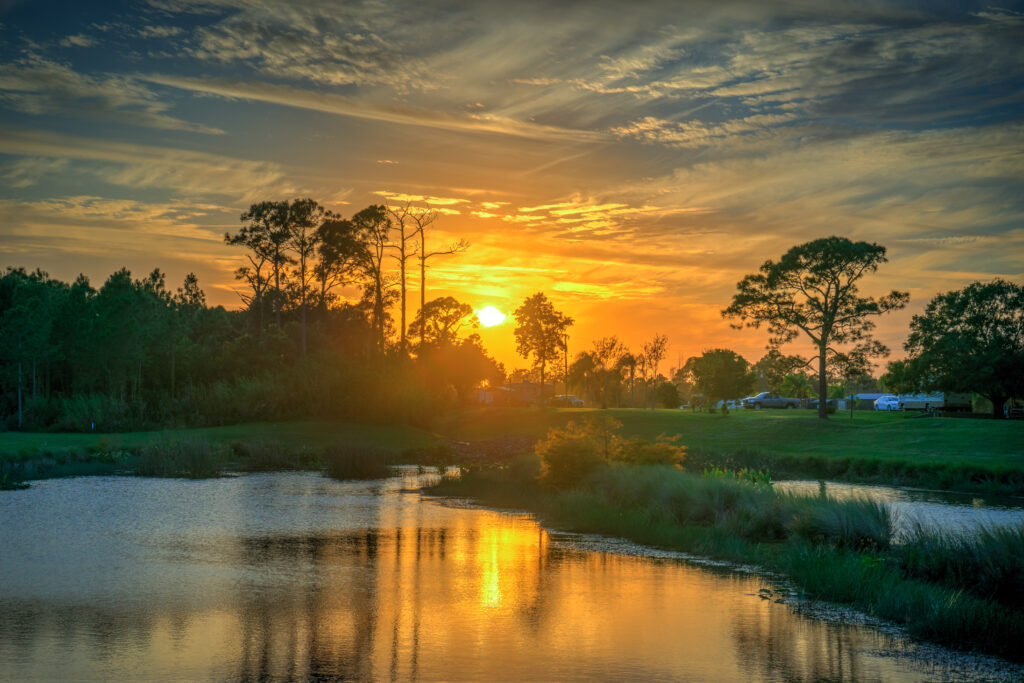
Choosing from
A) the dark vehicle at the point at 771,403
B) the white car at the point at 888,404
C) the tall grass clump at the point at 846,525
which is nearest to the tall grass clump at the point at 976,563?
the tall grass clump at the point at 846,525

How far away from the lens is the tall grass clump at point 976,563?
13.1 m

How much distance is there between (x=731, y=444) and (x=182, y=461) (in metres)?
31.9

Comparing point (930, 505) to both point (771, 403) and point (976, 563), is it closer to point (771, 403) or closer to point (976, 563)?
point (976, 563)

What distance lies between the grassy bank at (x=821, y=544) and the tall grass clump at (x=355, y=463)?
10.9 m

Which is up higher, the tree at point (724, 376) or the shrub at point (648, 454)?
the tree at point (724, 376)

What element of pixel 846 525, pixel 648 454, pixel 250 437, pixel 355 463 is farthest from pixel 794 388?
pixel 846 525

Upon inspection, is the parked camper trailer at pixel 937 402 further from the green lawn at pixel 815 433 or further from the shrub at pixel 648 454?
the shrub at pixel 648 454

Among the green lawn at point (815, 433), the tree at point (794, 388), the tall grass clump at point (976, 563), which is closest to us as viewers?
the tall grass clump at point (976, 563)

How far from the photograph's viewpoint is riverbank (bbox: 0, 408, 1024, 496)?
3638cm

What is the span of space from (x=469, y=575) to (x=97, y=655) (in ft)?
22.4

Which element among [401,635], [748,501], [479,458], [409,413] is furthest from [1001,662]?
[409,413]

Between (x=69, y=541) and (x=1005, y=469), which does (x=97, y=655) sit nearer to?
(x=69, y=541)

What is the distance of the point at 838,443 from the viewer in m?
51.8

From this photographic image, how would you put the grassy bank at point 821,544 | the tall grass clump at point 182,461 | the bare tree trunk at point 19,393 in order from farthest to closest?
1. the bare tree trunk at point 19,393
2. the tall grass clump at point 182,461
3. the grassy bank at point 821,544
